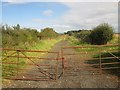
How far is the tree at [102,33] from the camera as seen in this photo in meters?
39.6

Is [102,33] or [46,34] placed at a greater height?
[46,34]

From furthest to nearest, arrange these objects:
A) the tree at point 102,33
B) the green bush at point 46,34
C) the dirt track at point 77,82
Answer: the green bush at point 46,34 < the tree at point 102,33 < the dirt track at point 77,82

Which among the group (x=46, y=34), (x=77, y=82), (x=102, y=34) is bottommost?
(x=77, y=82)

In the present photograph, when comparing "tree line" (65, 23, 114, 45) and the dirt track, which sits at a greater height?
"tree line" (65, 23, 114, 45)

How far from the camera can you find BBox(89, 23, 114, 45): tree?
3956cm

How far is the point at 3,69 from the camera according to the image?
1351 cm

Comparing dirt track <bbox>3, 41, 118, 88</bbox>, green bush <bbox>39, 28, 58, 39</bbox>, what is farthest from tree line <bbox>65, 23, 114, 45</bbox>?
dirt track <bbox>3, 41, 118, 88</bbox>

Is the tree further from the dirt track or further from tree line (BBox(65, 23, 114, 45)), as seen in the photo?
the dirt track

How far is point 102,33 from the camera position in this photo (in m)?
40.1

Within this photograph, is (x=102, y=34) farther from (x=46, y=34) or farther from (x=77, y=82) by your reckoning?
(x=77, y=82)

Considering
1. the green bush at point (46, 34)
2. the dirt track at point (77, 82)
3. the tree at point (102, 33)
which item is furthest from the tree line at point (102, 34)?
the dirt track at point (77, 82)

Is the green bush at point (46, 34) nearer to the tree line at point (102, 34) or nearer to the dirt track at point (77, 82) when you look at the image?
the tree line at point (102, 34)

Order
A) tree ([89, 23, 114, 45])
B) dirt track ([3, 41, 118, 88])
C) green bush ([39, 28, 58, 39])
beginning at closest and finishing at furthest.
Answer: dirt track ([3, 41, 118, 88]) → tree ([89, 23, 114, 45]) → green bush ([39, 28, 58, 39])

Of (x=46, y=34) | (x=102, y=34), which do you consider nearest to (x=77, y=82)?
(x=102, y=34)
